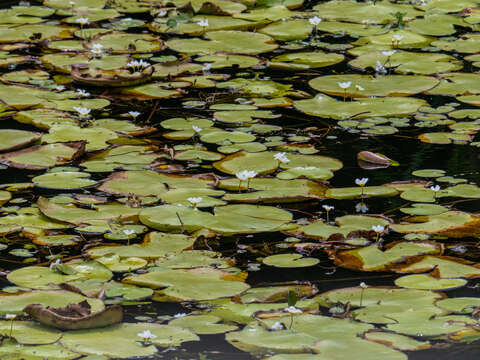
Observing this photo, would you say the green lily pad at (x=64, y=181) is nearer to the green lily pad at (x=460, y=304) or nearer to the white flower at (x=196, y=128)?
the white flower at (x=196, y=128)

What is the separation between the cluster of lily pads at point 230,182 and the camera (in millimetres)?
2191

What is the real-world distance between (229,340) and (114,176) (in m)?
1.32

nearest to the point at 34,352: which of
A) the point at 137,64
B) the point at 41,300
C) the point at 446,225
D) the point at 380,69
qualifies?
the point at 41,300

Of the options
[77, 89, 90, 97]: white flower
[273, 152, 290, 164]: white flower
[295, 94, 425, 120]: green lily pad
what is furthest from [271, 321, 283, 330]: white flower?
[77, 89, 90, 97]: white flower

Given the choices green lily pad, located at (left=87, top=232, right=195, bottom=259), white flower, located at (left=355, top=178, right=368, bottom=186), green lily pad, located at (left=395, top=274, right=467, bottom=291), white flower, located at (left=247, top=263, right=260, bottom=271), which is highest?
white flower, located at (left=355, top=178, right=368, bottom=186)

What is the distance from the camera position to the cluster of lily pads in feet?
7.19

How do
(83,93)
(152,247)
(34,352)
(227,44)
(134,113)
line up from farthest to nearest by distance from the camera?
(227,44) → (83,93) → (134,113) → (152,247) → (34,352)

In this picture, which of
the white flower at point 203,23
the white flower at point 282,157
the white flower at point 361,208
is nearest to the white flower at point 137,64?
the white flower at point 203,23

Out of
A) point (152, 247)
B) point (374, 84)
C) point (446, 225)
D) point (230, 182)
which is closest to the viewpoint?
point (152, 247)

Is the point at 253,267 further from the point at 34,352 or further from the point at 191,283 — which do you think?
the point at 34,352

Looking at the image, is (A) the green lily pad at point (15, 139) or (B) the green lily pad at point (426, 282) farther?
(A) the green lily pad at point (15, 139)

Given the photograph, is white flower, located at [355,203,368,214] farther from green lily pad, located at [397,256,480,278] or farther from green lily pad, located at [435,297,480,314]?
green lily pad, located at [435,297,480,314]

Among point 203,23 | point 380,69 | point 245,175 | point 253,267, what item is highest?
point 203,23

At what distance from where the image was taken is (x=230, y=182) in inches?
127
